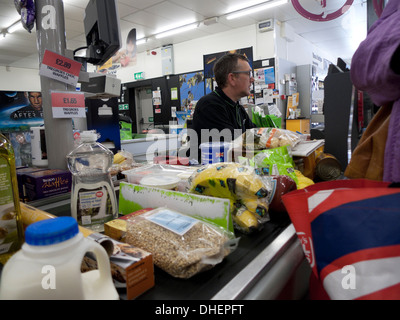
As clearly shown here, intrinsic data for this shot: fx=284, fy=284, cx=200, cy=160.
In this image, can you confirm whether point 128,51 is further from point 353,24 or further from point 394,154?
point 353,24

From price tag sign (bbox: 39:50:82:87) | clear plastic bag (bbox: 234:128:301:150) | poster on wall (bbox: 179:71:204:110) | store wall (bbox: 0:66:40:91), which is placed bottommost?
clear plastic bag (bbox: 234:128:301:150)

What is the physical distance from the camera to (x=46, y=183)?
112 centimetres

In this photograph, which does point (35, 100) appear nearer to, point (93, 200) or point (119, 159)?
point (119, 159)

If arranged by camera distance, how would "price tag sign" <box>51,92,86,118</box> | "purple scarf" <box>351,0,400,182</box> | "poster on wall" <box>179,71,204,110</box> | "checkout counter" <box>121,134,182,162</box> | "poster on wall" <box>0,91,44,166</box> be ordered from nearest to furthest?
"purple scarf" <box>351,0,400,182</box> < "price tag sign" <box>51,92,86,118</box> < "poster on wall" <box>0,91,44,166</box> < "checkout counter" <box>121,134,182,162</box> < "poster on wall" <box>179,71,204,110</box>

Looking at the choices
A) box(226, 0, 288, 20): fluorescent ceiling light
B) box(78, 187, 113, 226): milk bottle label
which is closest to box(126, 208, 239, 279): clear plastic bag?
box(78, 187, 113, 226): milk bottle label

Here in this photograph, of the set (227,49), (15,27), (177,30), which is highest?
(15,27)

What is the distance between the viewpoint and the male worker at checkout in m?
2.32

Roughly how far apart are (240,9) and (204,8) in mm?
743

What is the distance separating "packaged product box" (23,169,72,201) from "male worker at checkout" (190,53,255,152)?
1290mm

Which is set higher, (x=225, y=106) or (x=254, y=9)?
(x=254, y=9)

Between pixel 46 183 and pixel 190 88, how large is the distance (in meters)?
6.43

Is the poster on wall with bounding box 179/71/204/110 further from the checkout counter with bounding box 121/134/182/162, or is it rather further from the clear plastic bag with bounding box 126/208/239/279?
the clear plastic bag with bounding box 126/208/239/279

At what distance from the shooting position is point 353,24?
6.85 m

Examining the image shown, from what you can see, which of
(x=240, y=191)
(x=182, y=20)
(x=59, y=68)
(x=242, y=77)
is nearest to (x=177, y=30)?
(x=182, y=20)
